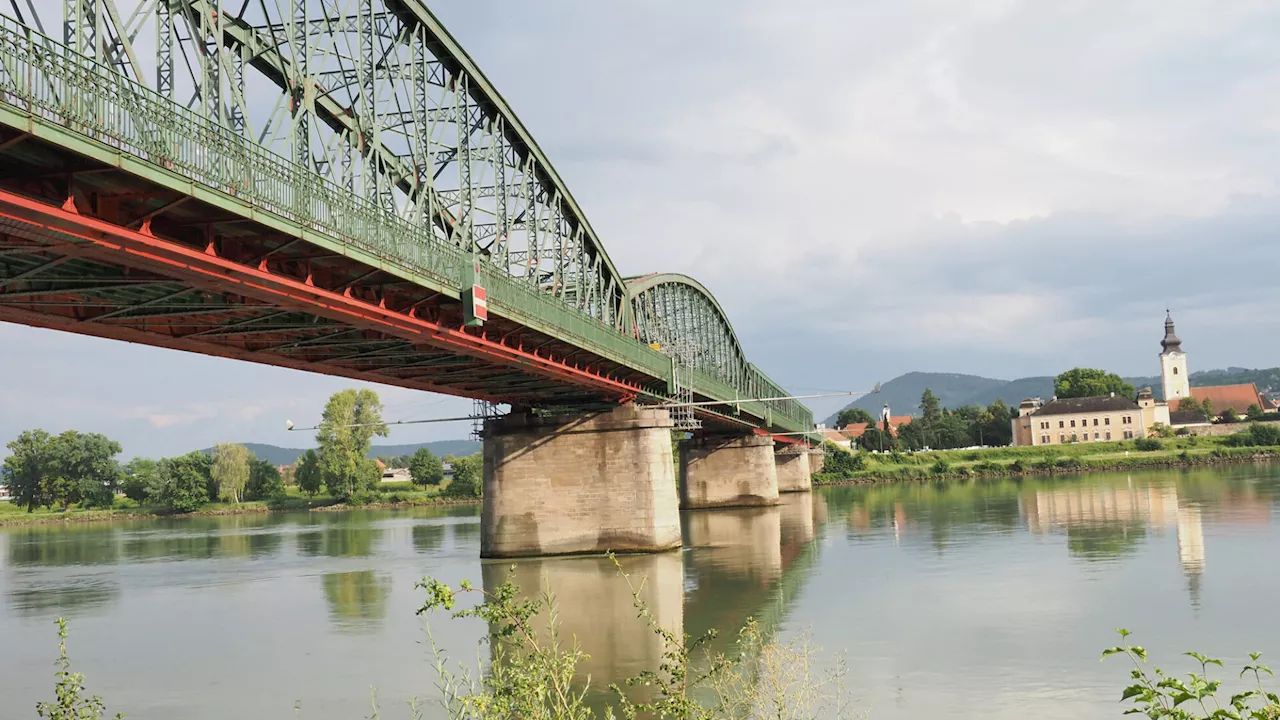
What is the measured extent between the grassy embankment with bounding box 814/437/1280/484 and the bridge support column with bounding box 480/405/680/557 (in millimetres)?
84434

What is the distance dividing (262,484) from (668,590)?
9925cm

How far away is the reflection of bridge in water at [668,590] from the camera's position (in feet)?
78.9

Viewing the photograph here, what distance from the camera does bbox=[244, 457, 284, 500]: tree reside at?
121375 millimetres


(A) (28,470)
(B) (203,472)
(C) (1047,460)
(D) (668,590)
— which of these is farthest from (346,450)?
(D) (668,590)

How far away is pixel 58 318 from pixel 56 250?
264 inches

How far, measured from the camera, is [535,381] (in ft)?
128

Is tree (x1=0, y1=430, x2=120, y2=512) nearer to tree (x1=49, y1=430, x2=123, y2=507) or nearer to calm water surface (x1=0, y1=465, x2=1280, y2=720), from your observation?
tree (x1=49, y1=430, x2=123, y2=507)

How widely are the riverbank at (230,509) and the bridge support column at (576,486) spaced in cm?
6961

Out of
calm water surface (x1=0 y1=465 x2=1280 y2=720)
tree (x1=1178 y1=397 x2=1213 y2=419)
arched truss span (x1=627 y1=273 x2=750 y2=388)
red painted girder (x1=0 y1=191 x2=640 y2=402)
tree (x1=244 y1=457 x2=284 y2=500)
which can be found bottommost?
calm water surface (x1=0 y1=465 x2=1280 y2=720)

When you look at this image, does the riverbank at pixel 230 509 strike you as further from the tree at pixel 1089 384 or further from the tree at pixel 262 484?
the tree at pixel 1089 384

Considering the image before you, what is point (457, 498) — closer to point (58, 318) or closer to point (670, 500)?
point (670, 500)

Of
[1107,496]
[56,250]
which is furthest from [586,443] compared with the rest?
[1107,496]

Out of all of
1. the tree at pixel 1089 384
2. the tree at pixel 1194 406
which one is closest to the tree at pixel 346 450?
the tree at pixel 1089 384

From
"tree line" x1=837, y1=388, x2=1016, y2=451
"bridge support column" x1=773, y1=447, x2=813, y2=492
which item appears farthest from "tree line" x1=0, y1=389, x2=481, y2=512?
"tree line" x1=837, y1=388, x2=1016, y2=451
